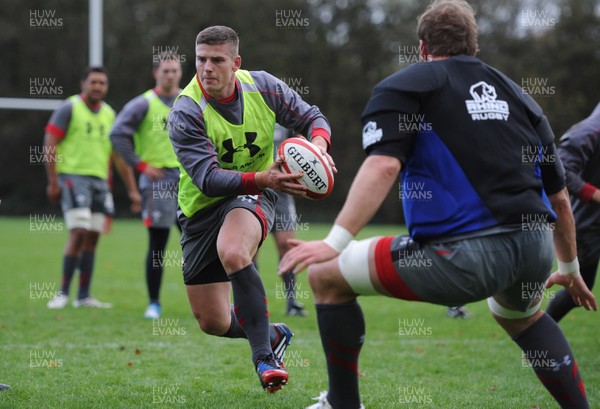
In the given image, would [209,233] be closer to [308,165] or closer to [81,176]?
[308,165]

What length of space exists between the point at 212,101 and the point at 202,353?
2.25 metres

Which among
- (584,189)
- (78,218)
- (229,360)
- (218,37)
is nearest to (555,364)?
(584,189)

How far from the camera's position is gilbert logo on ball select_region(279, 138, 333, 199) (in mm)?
4027

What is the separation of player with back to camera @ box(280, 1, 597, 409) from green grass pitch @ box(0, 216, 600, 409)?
1435 mm

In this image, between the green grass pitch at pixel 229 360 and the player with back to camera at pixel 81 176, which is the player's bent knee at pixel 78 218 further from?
the green grass pitch at pixel 229 360

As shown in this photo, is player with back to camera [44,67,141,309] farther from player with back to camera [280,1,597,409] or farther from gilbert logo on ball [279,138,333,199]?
player with back to camera [280,1,597,409]

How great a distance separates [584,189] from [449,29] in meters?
2.78

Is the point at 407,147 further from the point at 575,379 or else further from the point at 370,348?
the point at 370,348

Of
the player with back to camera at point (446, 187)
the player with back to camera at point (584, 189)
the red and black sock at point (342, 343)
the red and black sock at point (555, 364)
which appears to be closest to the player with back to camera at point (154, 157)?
the player with back to camera at point (584, 189)

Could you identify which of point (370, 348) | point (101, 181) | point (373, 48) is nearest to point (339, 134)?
point (373, 48)

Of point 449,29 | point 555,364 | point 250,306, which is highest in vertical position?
point 449,29

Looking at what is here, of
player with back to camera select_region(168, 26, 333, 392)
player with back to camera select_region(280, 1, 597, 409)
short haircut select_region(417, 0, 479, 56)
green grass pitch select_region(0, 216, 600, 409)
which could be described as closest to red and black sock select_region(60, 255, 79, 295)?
green grass pitch select_region(0, 216, 600, 409)

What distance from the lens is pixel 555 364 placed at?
349 centimetres

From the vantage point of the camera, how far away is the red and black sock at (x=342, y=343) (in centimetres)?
333
